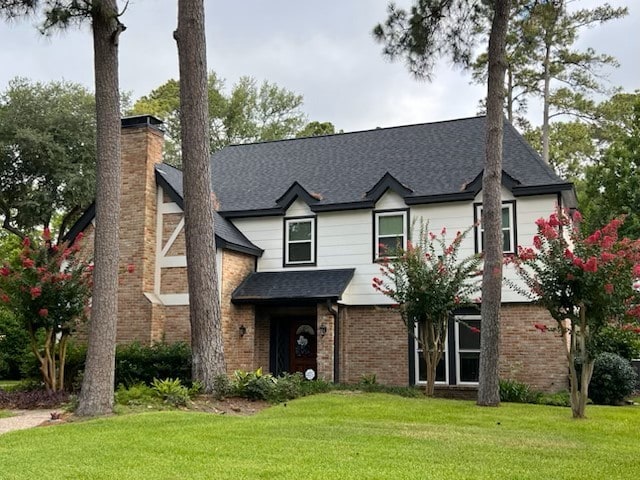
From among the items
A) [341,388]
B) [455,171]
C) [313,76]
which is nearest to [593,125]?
[313,76]

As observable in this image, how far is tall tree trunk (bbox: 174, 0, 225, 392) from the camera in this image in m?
12.5

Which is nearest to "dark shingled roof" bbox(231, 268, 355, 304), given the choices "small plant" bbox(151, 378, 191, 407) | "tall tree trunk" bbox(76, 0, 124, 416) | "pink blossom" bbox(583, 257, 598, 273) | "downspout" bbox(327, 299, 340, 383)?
"downspout" bbox(327, 299, 340, 383)

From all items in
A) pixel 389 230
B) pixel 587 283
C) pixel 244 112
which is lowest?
pixel 587 283

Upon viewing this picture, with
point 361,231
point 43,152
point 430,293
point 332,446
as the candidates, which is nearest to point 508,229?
point 430,293

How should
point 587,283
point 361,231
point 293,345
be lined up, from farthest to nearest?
point 293,345, point 361,231, point 587,283

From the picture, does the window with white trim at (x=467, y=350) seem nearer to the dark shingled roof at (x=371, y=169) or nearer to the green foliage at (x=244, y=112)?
the dark shingled roof at (x=371, y=169)

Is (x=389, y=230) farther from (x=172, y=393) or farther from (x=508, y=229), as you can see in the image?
(x=172, y=393)

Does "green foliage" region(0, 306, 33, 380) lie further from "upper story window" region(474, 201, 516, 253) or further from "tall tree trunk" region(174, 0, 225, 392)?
"upper story window" region(474, 201, 516, 253)

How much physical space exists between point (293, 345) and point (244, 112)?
23958 mm

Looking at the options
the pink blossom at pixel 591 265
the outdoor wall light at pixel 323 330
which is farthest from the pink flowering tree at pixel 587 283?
the outdoor wall light at pixel 323 330

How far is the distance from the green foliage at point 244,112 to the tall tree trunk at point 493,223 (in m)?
26.0

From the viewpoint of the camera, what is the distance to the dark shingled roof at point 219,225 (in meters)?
16.8

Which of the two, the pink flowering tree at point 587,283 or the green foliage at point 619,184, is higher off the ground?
the green foliage at point 619,184

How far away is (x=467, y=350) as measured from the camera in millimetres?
16062
